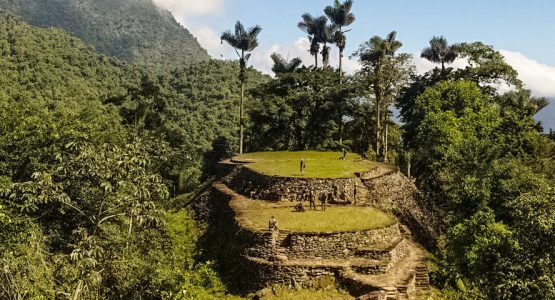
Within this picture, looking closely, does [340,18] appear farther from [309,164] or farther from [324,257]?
[324,257]

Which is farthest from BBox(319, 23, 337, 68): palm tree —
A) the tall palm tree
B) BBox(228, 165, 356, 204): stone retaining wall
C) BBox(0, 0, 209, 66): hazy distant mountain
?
BBox(0, 0, 209, 66): hazy distant mountain

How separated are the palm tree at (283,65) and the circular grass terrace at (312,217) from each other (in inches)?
1031

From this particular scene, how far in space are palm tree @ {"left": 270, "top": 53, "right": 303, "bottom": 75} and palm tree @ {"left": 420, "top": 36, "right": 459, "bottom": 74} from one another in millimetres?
13981

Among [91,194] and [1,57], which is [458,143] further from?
[1,57]

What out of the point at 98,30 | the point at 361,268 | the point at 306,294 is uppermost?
the point at 98,30

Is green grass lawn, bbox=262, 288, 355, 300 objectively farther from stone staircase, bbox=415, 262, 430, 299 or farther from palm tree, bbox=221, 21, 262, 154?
palm tree, bbox=221, 21, 262, 154

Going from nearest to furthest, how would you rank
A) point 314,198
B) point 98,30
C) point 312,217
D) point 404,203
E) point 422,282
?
point 422,282, point 312,217, point 314,198, point 404,203, point 98,30

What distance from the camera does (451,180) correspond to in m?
29.3

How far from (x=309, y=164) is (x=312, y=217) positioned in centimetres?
905

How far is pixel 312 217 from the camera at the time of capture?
2212cm

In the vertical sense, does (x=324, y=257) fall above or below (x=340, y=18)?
below

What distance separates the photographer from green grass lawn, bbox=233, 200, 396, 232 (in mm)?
20547

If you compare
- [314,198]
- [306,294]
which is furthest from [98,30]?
[306,294]

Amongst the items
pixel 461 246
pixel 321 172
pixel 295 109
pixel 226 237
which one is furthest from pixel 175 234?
pixel 295 109
